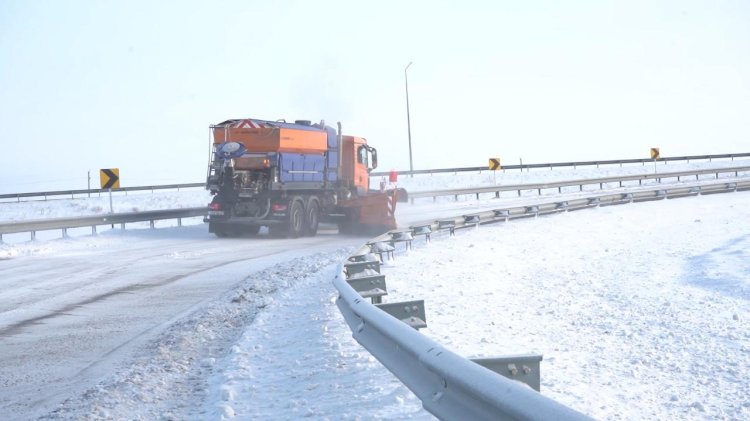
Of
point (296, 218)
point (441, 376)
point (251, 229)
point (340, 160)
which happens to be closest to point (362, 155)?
point (340, 160)

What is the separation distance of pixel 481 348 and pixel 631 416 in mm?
2006

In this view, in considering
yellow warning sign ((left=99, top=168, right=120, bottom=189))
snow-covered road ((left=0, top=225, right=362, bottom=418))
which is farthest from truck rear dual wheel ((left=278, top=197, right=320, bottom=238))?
yellow warning sign ((left=99, top=168, right=120, bottom=189))

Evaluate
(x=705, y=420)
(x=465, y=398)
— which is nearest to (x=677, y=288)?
Result: (x=705, y=420)

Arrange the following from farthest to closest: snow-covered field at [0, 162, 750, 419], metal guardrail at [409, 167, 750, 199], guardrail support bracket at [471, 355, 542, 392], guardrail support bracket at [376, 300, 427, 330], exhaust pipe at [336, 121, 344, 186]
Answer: metal guardrail at [409, 167, 750, 199]
exhaust pipe at [336, 121, 344, 186]
guardrail support bracket at [376, 300, 427, 330]
snow-covered field at [0, 162, 750, 419]
guardrail support bracket at [471, 355, 542, 392]

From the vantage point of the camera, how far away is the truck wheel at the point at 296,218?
2342 centimetres

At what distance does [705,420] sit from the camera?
5.48 meters

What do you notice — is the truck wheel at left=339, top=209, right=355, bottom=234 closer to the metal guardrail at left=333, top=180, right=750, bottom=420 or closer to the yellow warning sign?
the yellow warning sign

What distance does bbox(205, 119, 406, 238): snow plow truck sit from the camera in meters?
22.7

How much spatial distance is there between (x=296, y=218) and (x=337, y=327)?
1594 cm

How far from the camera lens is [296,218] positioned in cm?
2380

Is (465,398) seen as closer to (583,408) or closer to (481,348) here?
(583,408)

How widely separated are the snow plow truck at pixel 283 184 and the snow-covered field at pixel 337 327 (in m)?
3.35

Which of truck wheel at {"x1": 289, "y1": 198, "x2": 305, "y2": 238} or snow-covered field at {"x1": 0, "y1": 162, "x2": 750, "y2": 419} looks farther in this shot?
truck wheel at {"x1": 289, "y1": 198, "x2": 305, "y2": 238}

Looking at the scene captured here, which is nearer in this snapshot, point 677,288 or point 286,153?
point 677,288
